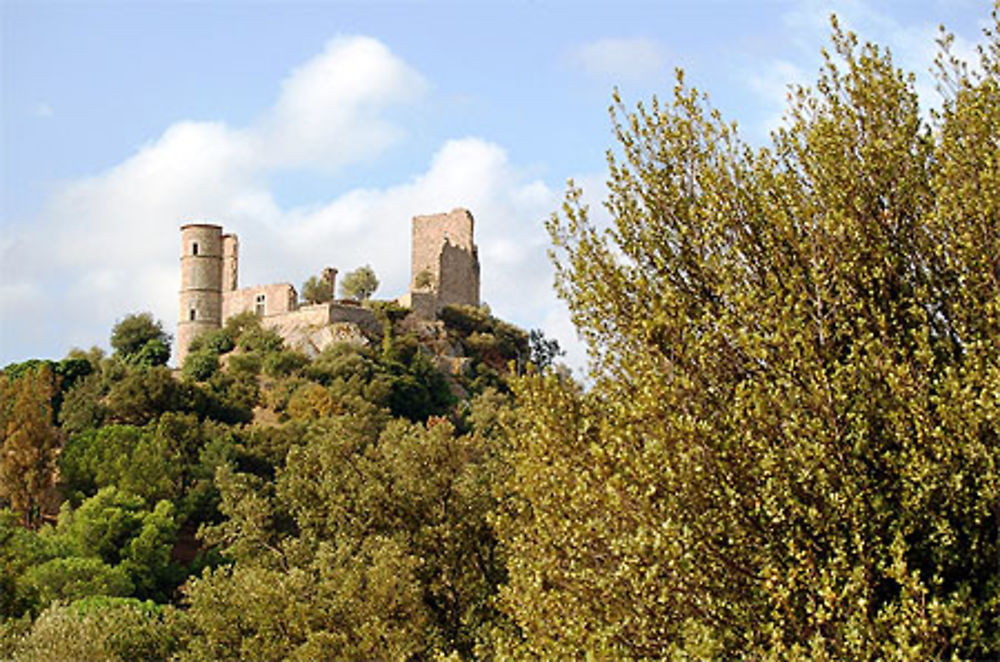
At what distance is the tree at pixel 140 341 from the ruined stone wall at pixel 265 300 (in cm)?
426

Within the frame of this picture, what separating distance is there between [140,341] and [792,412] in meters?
62.8

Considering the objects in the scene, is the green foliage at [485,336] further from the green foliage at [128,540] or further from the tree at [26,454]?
the green foliage at [128,540]

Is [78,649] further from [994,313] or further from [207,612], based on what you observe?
[994,313]

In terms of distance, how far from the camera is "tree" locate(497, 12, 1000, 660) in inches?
412

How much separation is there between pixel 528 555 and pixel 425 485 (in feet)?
14.4

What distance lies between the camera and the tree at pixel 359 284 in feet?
243

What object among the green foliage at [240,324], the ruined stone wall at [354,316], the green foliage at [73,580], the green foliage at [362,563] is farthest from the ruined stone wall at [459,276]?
the green foliage at [362,563]

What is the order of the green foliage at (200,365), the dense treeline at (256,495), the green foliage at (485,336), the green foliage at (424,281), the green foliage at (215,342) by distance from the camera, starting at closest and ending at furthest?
the dense treeline at (256,495)
the green foliage at (200,365)
the green foliage at (215,342)
the green foliage at (485,336)
the green foliage at (424,281)

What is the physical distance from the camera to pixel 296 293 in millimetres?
69438

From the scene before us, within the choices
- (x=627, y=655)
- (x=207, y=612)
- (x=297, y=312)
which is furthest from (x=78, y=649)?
(x=297, y=312)

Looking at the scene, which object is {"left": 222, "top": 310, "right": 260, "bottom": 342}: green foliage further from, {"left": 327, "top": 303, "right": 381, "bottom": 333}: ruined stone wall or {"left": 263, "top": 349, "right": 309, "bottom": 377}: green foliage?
{"left": 263, "top": 349, "right": 309, "bottom": 377}: green foliage

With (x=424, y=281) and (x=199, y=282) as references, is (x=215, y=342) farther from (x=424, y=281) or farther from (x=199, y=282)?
(x=424, y=281)

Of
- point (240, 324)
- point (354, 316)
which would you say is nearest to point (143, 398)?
point (240, 324)

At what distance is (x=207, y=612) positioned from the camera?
58.2 feet
